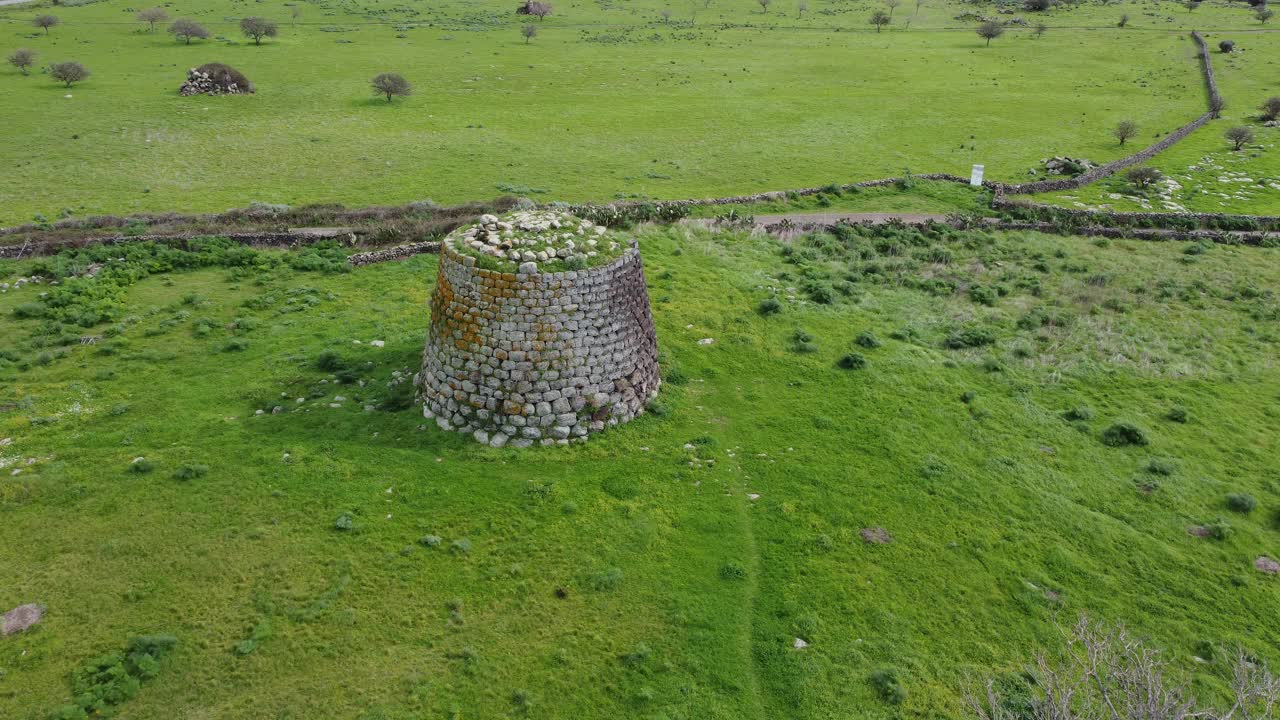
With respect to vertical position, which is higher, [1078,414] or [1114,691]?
[1078,414]

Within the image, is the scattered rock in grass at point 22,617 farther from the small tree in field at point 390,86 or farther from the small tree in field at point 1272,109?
the small tree in field at point 1272,109

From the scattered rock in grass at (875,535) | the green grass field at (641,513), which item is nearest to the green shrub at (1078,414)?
the green grass field at (641,513)

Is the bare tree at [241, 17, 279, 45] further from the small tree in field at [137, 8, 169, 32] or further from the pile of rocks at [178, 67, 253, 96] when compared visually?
the pile of rocks at [178, 67, 253, 96]

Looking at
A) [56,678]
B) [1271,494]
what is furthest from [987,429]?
[56,678]

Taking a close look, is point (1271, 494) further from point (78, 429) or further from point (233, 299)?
point (233, 299)

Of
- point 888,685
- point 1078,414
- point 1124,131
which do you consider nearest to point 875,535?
point 888,685

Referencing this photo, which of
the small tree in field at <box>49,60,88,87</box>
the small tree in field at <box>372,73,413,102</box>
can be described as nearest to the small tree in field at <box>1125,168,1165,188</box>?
the small tree in field at <box>372,73,413,102</box>

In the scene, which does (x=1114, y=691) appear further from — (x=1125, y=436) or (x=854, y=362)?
(x=854, y=362)
